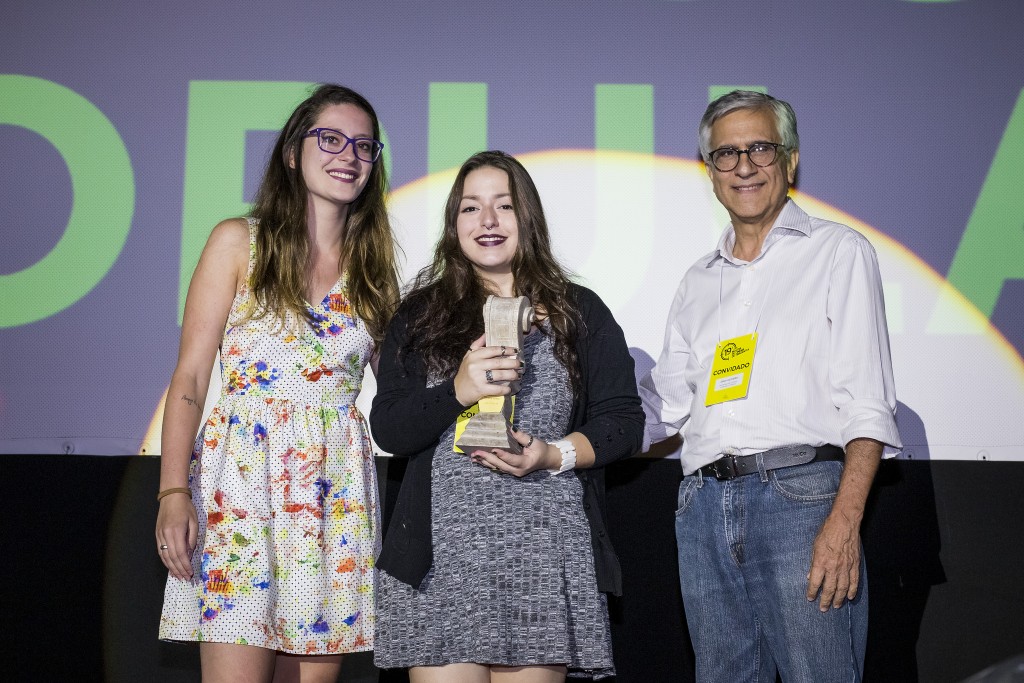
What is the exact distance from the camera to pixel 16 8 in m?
3.26

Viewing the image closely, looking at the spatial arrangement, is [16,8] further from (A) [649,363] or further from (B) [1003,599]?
(B) [1003,599]

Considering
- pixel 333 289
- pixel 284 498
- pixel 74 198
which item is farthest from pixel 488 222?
pixel 74 198

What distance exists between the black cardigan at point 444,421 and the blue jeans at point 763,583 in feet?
0.93

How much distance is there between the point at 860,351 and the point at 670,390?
22.0 inches

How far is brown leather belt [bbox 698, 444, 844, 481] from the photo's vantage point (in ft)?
7.13

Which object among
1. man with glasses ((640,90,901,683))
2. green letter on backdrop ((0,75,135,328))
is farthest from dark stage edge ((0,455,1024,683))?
man with glasses ((640,90,901,683))

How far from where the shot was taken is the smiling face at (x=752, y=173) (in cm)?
240

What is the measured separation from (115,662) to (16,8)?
2.23 m

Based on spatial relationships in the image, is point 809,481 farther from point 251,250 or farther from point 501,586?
point 251,250

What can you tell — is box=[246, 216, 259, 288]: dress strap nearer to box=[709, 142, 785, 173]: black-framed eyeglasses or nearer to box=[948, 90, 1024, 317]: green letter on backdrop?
box=[709, 142, 785, 173]: black-framed eyeglasses

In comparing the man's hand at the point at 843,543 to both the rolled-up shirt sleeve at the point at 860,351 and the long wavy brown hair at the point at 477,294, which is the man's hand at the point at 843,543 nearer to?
the rolled-up shirt sleeve at the point at 860,351

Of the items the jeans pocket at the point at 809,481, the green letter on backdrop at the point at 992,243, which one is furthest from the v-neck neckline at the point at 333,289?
the green letter on backdrop at the point at 992,243

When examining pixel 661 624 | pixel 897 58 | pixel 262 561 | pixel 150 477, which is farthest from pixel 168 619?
pixel 897 58

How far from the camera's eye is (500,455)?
191 centimetres
